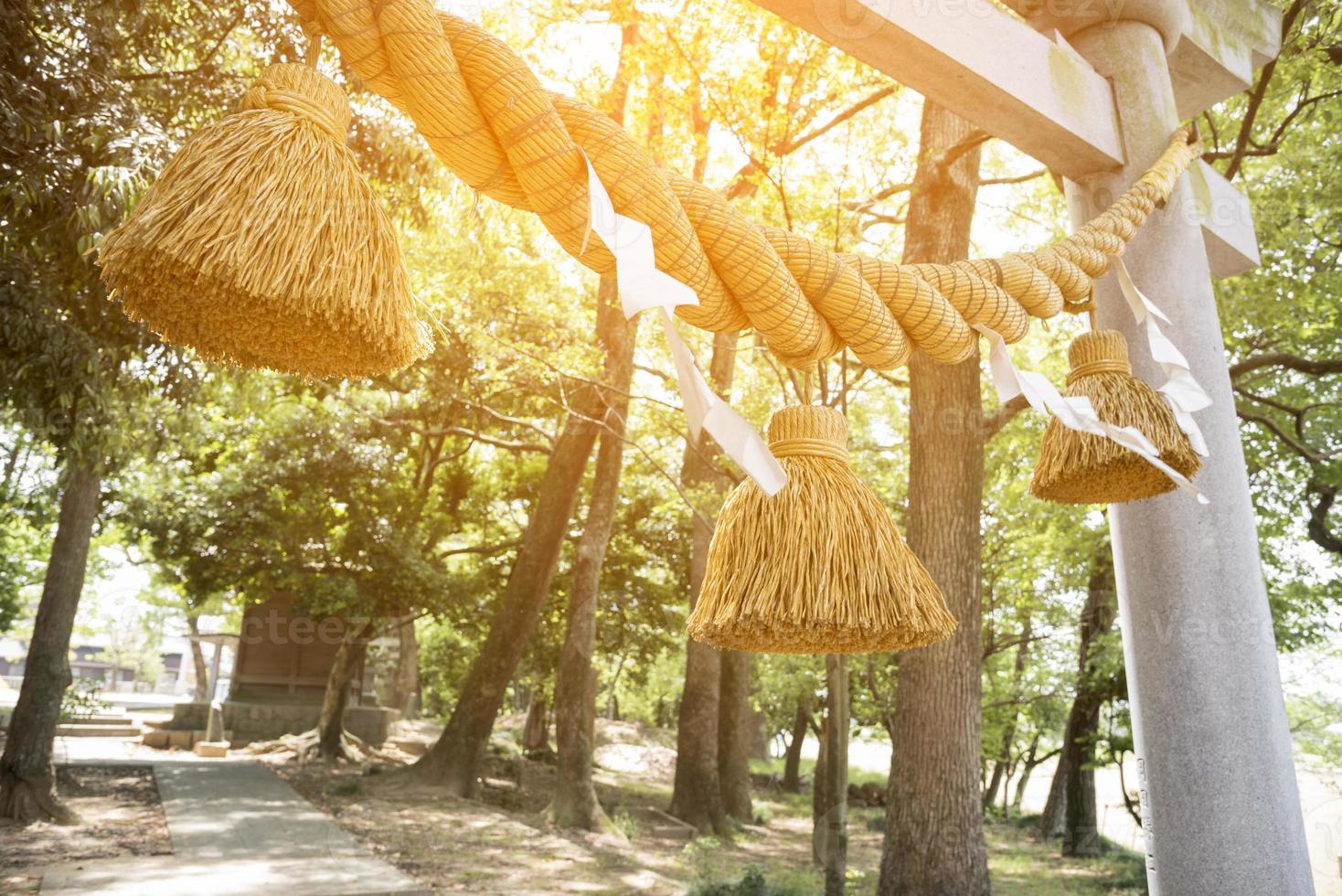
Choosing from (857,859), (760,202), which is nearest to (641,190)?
(760,202)

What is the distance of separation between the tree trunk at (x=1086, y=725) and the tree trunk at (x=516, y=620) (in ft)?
20.0

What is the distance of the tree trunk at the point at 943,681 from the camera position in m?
4.59

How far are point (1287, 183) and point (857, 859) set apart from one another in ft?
26.3

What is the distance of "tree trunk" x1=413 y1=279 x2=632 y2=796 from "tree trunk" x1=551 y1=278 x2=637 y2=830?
0.35 m

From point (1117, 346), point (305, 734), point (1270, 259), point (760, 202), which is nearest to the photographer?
point (1117, 346)

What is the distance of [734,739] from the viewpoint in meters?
11.9

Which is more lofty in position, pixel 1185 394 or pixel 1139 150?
pixel 1139 150

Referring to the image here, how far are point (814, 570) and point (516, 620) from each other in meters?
9.86

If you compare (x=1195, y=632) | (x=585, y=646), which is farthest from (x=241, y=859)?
(x=1195, y=632)

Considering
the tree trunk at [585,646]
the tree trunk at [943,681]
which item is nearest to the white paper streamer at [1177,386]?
the tree trunk at [943,681]

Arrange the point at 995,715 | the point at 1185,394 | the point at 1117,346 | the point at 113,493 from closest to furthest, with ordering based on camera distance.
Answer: the point at 1185,394, the point at 1117,346, the point at 113,493, the point at 995,715

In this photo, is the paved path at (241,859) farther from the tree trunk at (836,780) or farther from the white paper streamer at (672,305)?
the white paper streamer at (672,305)

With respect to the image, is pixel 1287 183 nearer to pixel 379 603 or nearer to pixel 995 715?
pixel 995 715

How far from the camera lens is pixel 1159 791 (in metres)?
1.92
